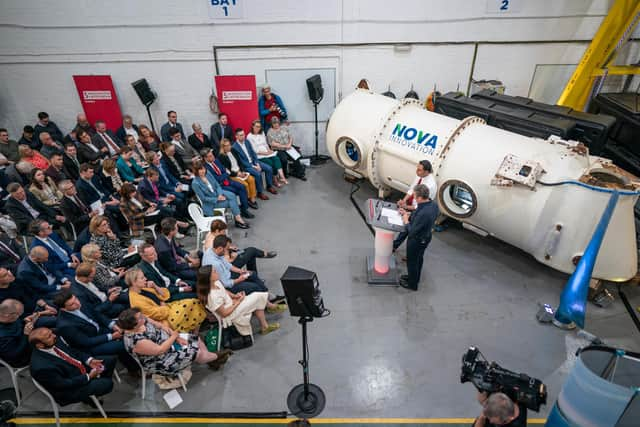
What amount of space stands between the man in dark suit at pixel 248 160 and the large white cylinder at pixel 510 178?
68.8 inches

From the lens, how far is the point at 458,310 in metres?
4.63

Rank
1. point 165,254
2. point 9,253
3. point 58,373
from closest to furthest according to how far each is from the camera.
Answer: point 58,373 → point 165,254 → point 9,253

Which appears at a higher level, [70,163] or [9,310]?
[70,163]

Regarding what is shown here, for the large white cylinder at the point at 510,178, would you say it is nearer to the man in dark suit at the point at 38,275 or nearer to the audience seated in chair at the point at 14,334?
the man in dark suit at the point at 38,275

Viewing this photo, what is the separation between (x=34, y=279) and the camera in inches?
156

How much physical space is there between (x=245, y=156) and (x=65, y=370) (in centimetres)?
428

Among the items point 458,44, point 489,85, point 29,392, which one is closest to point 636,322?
point 489,85

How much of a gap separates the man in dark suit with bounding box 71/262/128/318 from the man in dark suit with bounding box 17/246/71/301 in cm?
47

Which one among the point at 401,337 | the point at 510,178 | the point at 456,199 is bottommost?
the point at 401,337

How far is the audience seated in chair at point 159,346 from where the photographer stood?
3182 millimetres

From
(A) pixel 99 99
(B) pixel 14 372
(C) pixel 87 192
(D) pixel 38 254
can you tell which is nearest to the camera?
(B) pixel 14 372

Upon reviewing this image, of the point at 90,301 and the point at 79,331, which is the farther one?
the point at 90,301

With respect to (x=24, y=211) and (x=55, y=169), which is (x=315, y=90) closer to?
(x=55, y=169)

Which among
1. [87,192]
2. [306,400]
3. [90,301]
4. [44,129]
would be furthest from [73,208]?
[306,400]
